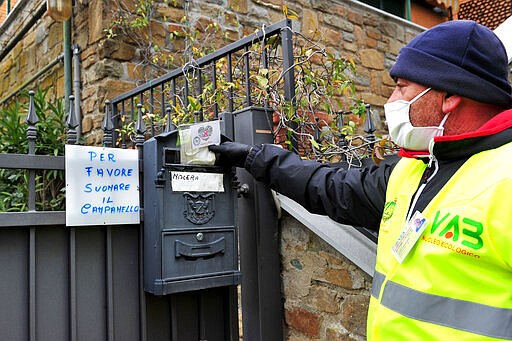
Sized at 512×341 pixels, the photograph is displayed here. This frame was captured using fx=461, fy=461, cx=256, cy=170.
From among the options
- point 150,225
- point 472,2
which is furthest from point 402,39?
point 150,225

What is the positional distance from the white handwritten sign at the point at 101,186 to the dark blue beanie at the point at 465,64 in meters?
1.20

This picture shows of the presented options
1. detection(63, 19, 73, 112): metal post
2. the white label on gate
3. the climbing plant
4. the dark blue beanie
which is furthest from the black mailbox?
detection(63, 19, 73, 112): metal post

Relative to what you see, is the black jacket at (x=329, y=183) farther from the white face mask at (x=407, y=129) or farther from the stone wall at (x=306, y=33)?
the stone wall at (x=306, y=33)

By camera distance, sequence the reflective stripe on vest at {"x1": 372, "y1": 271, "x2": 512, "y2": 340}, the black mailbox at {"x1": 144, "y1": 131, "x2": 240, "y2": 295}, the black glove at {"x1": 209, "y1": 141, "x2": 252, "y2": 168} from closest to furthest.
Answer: the reflective stripe on vest at {"x1": 372, "y1": 271, "x2": 512, "y2": 340} < the black mailbox at {"x1": 144, "y1": 131, "x2": 240, "y2": 295} < the black glove at {"x1": 209, "y1": 141, "x2": 252, "y2": 168}

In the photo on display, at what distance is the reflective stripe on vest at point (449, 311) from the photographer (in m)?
1.10

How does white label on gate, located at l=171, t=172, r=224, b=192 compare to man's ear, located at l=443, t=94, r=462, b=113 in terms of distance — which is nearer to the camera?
man's ear, located at l=443, t=94, r=462, b=113

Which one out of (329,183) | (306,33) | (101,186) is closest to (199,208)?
(101,186)

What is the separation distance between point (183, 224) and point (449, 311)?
111 cm

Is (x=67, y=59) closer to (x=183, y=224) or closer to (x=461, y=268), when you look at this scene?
(x=183, y=224)

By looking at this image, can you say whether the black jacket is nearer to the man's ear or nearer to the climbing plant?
the man's ear

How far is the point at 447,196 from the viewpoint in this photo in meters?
1.26

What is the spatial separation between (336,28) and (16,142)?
12.8 ft

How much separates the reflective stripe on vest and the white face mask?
1.52 feet

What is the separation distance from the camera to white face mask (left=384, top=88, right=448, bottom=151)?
148 cm
